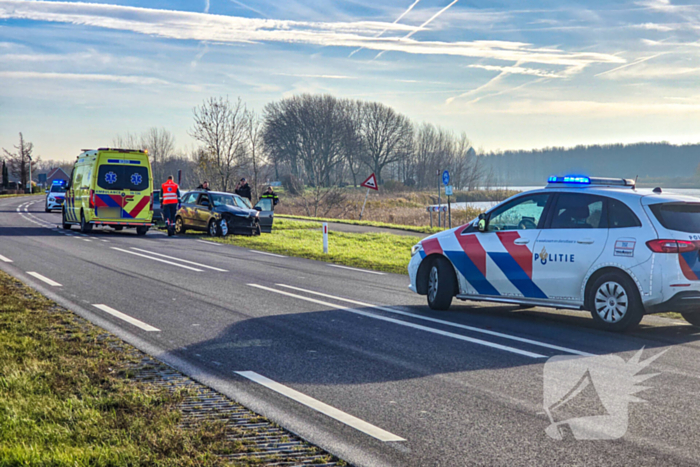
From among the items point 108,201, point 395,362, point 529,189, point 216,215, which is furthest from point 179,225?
point 395,362

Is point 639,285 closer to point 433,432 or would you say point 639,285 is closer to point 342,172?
point 433,432

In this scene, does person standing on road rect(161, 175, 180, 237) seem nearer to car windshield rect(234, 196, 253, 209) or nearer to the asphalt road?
car windshield rect(234, 196, 253, 209)

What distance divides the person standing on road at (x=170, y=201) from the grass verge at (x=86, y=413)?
17.1 m

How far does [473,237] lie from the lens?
8.88 metres

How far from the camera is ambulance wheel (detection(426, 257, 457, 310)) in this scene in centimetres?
896

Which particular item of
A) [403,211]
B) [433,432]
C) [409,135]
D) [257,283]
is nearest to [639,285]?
[433,432]

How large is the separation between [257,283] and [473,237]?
435cm

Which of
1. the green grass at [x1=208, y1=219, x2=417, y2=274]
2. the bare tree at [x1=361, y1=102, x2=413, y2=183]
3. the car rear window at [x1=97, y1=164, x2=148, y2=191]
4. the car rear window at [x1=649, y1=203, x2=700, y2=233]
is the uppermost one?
the bare tree at [x1=361, y1=102, x2=413, y2=183]

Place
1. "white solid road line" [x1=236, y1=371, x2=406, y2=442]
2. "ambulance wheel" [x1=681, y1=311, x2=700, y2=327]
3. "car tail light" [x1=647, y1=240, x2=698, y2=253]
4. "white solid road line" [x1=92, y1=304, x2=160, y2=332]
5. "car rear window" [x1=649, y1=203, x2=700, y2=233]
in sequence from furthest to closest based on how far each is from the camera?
"ambulance wheel" [x1=681, y1=311, x2=700, y2=327], "white solid road line" [x1=92, y1=304, x2=160, y2=332], "car rear window" [x1=649, y1=203, x2=700, y2=233], "car tail light" [x1=647, y1=240, x2=698, y2=253], "white solid road line" [x1=236, y1=371, x2=406, y2=442]

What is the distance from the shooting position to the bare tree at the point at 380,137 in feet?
Answer: 296

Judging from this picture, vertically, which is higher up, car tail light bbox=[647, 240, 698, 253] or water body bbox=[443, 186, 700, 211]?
water body bbox=[443, 186, 700, 211]

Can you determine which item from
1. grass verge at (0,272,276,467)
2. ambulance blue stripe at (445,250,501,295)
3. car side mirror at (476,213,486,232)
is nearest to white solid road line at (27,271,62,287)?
grass verge at (0,272,276,467)

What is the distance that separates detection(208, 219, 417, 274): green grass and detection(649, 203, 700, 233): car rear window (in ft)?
25.2

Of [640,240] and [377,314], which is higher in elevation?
[640,240]
